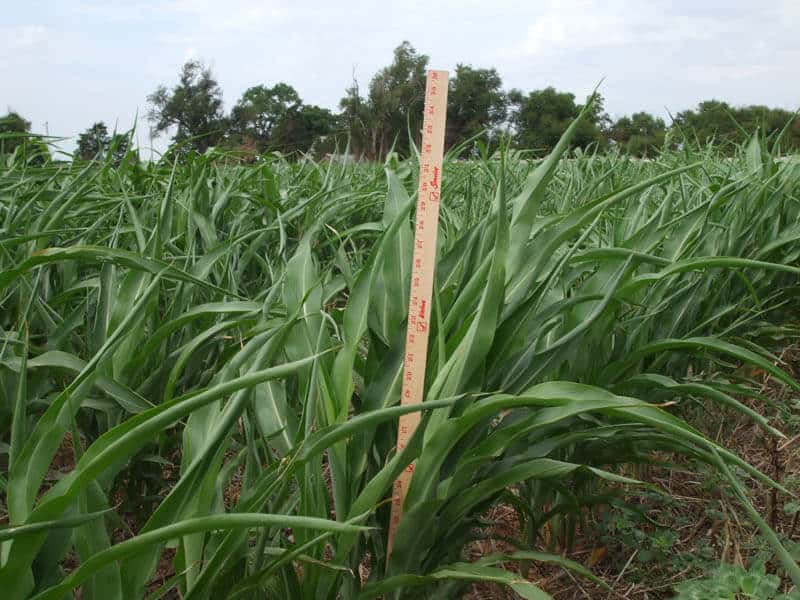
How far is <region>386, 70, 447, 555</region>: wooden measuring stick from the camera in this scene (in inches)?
33.3

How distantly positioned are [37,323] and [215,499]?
2.20ft

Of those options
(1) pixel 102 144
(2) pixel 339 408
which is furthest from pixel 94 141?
(2) pixel 339 408

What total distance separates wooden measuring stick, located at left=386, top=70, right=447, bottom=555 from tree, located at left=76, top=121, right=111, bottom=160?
140cm

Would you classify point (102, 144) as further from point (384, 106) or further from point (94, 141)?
point (384, 106)

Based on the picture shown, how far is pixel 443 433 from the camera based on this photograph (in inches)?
31.8

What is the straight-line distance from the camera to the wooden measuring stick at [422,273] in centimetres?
85

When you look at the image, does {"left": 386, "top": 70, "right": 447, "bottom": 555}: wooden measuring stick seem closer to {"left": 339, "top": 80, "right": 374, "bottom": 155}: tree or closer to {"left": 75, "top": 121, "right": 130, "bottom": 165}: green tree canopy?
{"left": 75, "top": 121, "right": 130, "bottom": 165}: green tree canopy

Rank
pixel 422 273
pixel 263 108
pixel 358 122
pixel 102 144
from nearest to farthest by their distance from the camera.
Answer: pixel 422 273 < pixel 102 144 < pixel 358 122 < pixel 263 108

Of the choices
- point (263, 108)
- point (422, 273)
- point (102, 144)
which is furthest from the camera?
point (263, 108)

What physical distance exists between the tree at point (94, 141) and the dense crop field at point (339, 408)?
0.57 m

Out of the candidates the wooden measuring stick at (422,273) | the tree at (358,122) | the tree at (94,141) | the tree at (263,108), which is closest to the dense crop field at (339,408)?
the wooden measuring stick at (422,273)

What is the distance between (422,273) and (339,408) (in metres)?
0.19

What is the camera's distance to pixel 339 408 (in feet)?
2.95

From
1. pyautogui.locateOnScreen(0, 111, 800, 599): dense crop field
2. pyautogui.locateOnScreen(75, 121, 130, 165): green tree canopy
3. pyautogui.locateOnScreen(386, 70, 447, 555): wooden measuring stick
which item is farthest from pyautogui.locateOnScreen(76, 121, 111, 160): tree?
pyautogui.locateOnScreen(386, 70, 447, 555): wooden measuring stick
